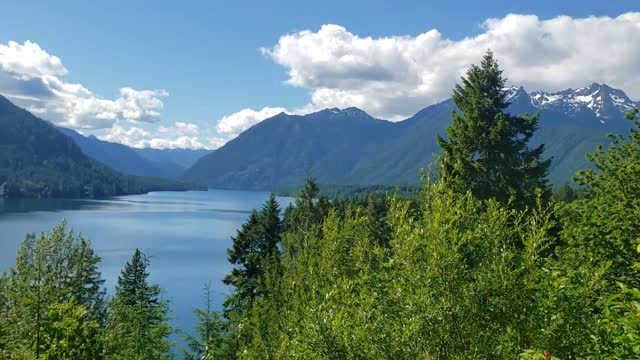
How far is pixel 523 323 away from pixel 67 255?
97.4 ft

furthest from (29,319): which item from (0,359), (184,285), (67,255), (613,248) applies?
(184,285)

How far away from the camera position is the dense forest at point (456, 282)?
915 centimetres

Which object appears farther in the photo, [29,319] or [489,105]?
[489,105]

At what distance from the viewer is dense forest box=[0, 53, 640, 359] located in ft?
30.0

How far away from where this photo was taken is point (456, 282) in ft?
30.6

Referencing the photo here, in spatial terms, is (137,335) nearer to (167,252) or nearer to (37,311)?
(37,311)

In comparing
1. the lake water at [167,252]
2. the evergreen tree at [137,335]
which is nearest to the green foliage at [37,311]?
the evergreen tree at [137,335]

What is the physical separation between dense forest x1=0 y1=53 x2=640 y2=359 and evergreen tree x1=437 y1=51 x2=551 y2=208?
9 cm

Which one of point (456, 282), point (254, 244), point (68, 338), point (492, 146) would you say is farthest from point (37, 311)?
point (254, 244)

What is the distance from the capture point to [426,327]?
9227 mm

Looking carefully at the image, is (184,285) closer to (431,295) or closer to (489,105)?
(489,105)

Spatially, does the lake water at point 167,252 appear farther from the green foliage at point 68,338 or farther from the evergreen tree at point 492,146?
the green foliage at point 68,338

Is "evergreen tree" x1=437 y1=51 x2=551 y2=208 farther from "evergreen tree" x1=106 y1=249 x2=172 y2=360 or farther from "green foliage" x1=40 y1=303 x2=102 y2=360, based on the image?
"green foliage" x1=40 y1=303 x2=102 y2=360

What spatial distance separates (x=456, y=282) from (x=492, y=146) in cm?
2588
